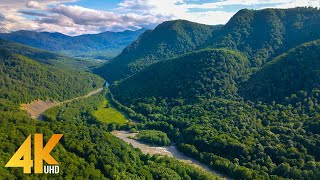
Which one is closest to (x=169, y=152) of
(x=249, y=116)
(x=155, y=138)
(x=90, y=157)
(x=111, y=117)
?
(x=155, y=138)

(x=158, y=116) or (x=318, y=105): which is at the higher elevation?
(x=318, y=105)

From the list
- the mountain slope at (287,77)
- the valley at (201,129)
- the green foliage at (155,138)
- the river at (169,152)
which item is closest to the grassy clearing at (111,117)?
the valley at (201,129)

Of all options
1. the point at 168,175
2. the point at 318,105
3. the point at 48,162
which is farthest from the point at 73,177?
the point at 318,105

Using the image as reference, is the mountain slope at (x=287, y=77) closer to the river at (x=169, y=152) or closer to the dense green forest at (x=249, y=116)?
the dense green forest at (x=249, y=116)

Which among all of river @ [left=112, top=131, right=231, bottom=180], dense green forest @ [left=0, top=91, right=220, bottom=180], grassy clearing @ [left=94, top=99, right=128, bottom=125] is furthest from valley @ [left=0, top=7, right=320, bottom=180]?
grassy clearing @ [left=94, top=99, right=128, bottom=125]

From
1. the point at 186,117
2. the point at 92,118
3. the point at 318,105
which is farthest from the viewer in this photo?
the point at 92,118

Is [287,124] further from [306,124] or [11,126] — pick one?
[11,126]

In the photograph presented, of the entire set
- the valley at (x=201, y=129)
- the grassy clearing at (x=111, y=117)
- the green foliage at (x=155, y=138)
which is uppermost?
the valley at (x=201, y=129)
